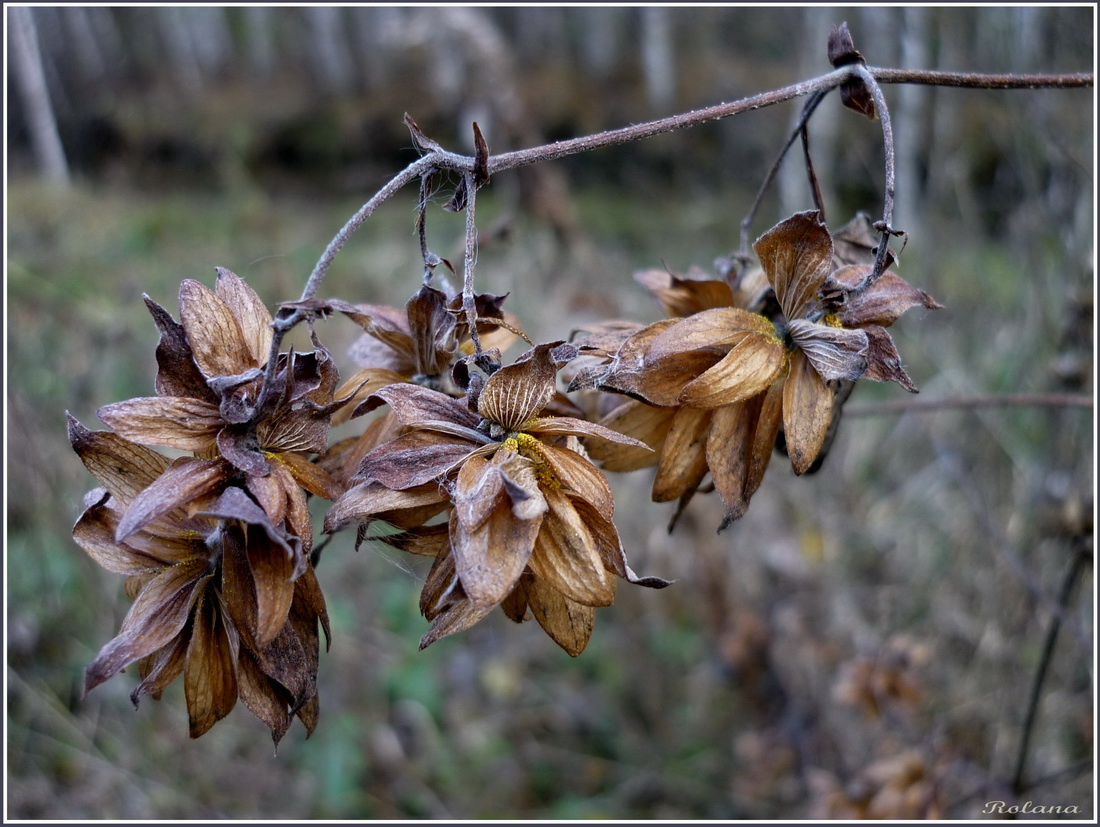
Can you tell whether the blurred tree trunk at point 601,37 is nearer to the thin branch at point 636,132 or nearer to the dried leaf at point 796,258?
the thin branch at point 636,132

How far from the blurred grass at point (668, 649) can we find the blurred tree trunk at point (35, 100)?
13.7 m

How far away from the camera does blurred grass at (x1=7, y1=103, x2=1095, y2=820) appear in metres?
2.90

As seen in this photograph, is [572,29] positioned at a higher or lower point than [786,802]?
higher

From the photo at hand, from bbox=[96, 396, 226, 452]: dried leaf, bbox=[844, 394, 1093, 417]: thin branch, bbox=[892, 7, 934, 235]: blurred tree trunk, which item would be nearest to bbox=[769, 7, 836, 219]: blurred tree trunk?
bbox=[892, 7, 934, 235]: blurred tree trunk

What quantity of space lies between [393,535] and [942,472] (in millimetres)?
3981

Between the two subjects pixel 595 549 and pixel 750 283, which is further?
pixel 750 283

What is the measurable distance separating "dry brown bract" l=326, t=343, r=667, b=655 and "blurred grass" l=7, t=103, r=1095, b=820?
→ 71.0 inches

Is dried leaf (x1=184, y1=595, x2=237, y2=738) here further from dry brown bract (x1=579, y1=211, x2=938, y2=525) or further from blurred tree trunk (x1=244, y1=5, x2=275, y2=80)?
blurred tree trunk (x1=244, y1=5, x2=275, y2=80)

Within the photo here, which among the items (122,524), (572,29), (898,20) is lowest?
(122,524)

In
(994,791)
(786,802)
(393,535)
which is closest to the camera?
(393,535)

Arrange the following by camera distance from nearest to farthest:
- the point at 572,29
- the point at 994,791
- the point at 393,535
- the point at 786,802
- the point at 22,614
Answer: the point at 393,535
the point at 994,791
the point at 786,802
the point at 22,614
the point at 572,29

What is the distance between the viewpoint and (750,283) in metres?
1.07

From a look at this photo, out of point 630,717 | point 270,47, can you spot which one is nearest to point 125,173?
point 270,47

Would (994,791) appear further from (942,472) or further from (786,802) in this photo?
(942,472)
